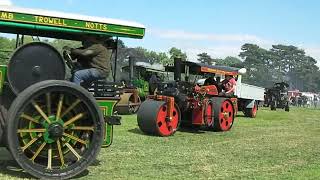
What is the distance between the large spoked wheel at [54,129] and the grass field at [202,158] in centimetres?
27

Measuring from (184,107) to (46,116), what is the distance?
6.62 meters

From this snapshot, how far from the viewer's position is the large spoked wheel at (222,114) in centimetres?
1214

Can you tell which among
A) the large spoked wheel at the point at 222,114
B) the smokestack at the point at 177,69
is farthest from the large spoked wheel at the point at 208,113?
the smokestack at the point at 177,69

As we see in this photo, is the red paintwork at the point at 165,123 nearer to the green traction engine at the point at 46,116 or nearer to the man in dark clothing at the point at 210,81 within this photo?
the man in dark clothing at the point at 210,81

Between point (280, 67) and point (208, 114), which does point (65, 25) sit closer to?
point (208, 114)

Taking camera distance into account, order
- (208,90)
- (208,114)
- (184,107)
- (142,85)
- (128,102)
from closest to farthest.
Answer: (184,107) → (208,114) → (208,90) → (128,102) → (142,85)

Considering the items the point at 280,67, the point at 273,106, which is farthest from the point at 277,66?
the point at 273,106

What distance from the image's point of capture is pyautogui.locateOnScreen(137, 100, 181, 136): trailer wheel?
34.6 ft

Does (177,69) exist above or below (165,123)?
above

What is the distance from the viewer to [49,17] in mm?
5562

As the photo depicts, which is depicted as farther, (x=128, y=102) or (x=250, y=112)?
(x=250, y=112)

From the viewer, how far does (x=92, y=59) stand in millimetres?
6180

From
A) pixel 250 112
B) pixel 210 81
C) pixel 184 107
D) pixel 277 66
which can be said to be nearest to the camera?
pixel 184 107

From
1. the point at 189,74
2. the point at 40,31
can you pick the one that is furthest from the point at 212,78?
the point at 40,31
